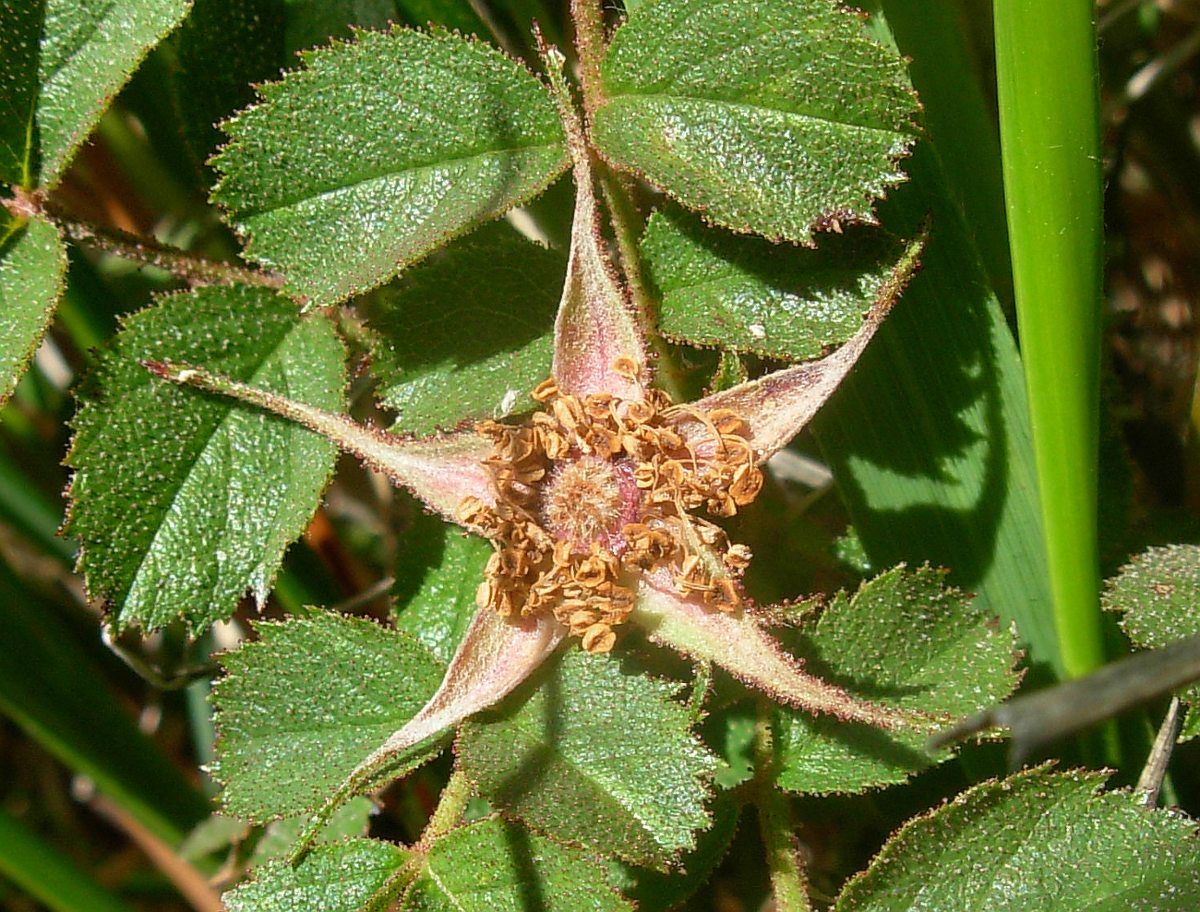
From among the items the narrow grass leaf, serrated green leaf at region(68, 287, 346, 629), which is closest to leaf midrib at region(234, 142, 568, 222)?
serrated green leaf at region(68, 287, 346, 629)

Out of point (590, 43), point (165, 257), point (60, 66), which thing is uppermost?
→ point (60, 66)

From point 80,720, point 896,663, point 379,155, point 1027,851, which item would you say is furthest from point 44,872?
point 1027,851

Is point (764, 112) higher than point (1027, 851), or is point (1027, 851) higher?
point (764, 112)

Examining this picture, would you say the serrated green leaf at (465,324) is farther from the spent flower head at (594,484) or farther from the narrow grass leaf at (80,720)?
the narrow grass leaf at (80,720)

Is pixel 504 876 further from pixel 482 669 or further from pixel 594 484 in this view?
pixel 594 484

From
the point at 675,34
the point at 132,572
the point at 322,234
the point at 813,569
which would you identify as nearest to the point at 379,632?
the point at 132,572

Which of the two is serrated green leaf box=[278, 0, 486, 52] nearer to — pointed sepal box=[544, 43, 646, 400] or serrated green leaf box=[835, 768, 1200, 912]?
pointed sepal box=[544, 43, 646, 400]
